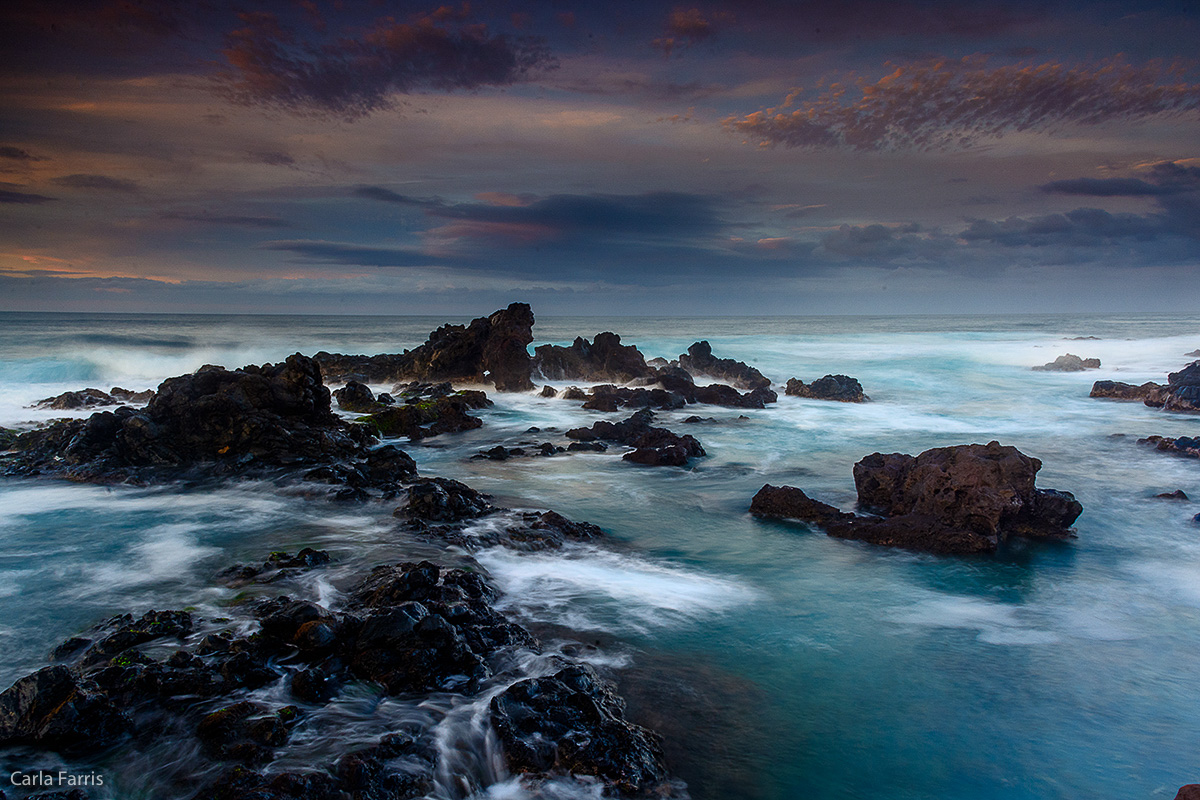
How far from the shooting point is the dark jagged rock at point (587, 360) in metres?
34.2

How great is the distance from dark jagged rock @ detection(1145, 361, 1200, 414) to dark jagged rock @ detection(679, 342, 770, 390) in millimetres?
15673

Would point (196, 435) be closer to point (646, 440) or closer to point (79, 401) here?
point (646, 440)

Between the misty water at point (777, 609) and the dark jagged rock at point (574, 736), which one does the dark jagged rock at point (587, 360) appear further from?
the dark jagged rock at point (574, 736)

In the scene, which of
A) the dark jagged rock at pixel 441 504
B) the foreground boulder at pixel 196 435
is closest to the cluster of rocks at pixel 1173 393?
the dark jagged rock at pixel 441 504

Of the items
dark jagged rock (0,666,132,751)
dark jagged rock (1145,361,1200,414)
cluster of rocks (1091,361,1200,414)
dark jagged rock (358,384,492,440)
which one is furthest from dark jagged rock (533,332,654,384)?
dark jagged rock (0,666,132,751)

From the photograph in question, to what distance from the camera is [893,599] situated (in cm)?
914

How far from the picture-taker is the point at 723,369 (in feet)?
119

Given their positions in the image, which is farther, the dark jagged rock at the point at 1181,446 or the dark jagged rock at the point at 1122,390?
the dark jagged rock at the point at 1122,390

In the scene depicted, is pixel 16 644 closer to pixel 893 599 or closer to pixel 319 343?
pixel 893 599

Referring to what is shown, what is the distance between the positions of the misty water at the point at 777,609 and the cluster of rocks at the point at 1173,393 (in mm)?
9943

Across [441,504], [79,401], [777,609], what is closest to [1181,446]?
[777,609]

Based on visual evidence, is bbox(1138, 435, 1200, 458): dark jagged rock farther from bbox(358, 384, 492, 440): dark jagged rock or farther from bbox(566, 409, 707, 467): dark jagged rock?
bbox(358, 384, 492, 440): dark jagged rock

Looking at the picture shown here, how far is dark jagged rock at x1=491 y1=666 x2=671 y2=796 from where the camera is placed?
16.9 ft

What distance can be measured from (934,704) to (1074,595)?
4.48 meters
